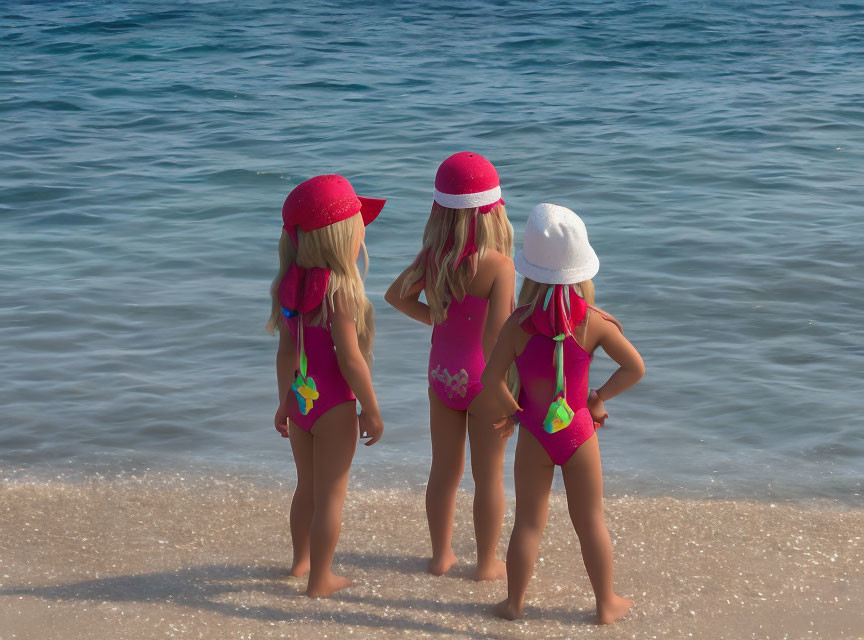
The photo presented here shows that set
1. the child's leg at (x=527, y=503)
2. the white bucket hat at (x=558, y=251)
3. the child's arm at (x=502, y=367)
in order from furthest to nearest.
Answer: the child's leg at (x=527, y=503)
the child's arm at (x=502, y=367)
the white bucket hat at (x=558, y=251)

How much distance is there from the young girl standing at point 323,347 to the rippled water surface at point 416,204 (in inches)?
57.9

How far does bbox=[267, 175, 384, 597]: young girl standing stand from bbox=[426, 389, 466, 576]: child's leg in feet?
1.12

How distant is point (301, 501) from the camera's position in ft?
13.1

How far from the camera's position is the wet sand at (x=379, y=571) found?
3.81 m

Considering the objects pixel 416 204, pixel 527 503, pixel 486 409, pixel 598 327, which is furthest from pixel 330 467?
pixel 416 204

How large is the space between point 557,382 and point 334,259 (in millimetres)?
881

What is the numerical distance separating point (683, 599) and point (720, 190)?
7695 millimetres

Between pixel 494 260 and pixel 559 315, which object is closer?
pixel 559 315

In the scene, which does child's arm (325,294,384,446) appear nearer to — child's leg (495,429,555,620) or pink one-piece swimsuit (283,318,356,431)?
pink one-piece swimsuit (283,318,356,431)

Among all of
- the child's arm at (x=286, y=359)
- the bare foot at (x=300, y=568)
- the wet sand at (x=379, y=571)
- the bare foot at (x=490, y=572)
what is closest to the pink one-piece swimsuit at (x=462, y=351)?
the child's arm at (x=286, y=359)

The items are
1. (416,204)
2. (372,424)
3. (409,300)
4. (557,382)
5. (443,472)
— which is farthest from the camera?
(416,204)

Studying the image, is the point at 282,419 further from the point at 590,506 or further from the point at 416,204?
the point at 416,204

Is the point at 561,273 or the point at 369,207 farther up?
the point at 369,207

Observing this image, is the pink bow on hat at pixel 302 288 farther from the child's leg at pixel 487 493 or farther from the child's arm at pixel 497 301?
the child's leg at pixel 487 493
